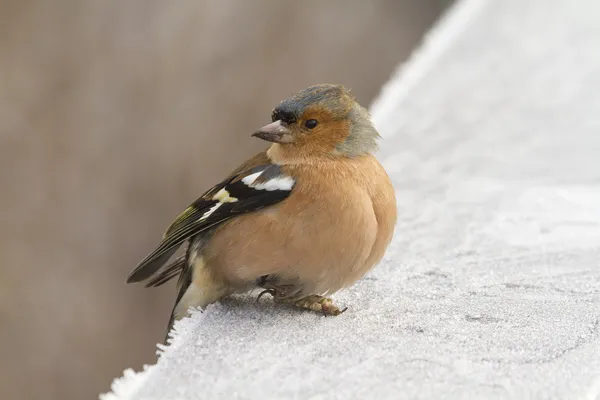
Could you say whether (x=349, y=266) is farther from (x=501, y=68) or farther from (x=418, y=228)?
(x=501, y=68)

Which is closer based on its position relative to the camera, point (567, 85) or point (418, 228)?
point (418, 228)

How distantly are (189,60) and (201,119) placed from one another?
40 cm

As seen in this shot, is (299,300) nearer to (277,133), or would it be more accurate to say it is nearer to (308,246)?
(308,246)

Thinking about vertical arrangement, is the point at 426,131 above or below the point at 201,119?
below

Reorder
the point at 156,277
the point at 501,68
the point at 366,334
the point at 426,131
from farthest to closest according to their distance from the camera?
the point at 501,68
the point at 426,131
the point at 156,277
the point at 366,334

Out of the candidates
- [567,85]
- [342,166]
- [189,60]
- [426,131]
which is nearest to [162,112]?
[189,60]

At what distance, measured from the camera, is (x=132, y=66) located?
448 cm

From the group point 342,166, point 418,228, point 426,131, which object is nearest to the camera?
point 342,166

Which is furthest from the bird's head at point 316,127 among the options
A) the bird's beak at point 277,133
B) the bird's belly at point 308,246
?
the bird's belly at point 308,246

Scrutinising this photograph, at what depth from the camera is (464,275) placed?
2.21m

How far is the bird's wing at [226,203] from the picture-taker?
1.96 m

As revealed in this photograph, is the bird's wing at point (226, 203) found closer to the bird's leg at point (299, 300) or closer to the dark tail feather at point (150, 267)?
the dark tail feather at point (150, 267)

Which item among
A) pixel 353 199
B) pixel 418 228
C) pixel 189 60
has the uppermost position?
pixel 189 60

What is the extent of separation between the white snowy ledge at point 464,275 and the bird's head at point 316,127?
0.36 metres
